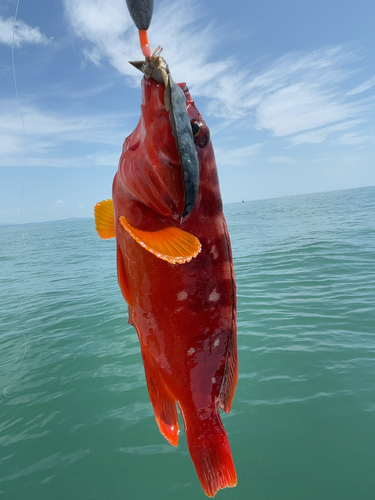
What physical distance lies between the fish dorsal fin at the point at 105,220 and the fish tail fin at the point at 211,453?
1.23m

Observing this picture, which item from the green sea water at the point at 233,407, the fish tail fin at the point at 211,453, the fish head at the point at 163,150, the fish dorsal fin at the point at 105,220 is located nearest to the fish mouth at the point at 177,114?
the fish head at the point at 163,150

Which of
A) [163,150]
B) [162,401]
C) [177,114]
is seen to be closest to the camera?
[177,114]

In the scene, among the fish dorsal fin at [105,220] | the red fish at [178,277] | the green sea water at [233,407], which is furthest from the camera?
the green sea water at [233,407]

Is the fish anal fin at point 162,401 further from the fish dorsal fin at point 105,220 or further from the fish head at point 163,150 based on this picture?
the fish head at point 163,150

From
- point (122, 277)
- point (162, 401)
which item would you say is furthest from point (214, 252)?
point (162, 401)

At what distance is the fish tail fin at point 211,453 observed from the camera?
71.6 inches

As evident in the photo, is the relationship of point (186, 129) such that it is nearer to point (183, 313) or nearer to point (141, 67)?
point (141, 67)

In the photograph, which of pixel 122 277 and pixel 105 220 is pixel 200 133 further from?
pixel 122 277

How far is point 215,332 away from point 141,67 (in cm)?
140

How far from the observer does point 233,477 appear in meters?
1.82

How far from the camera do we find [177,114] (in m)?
1.49

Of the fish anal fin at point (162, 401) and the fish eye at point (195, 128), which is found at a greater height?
the fish eye at point (195, 128)

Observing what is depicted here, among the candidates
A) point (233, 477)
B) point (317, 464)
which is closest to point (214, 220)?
point (233, 477)

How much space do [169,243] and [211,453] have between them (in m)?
1.26
